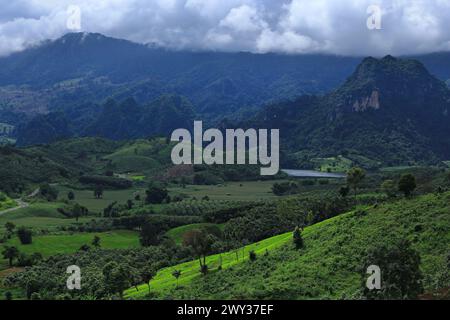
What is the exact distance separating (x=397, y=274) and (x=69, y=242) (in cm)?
11378

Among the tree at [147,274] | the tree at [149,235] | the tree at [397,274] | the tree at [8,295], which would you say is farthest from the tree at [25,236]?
the tree at [397,274]

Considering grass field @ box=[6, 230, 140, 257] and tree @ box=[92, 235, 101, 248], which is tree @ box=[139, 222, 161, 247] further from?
tree @ box=[92, 235, 101, 248]

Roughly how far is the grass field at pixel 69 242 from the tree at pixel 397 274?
102730 millimetres

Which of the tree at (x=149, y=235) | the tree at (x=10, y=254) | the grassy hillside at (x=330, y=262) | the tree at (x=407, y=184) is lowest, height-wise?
the tree at (x=10, y=254)

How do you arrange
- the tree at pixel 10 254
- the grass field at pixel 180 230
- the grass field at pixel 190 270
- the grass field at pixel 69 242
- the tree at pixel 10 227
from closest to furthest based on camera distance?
the grass field at pixel 190 270, the tree at pixel 10 254, the grass field at pixel 69 242, the grass field at pixel 180 230, the tree at pixel 10 227

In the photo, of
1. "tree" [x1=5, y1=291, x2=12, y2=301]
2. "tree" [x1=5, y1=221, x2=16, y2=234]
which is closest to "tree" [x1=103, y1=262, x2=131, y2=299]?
"tree" [x1=5, y1=291, x2=12, y2=301]

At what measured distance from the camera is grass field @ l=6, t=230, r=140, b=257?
143 meters

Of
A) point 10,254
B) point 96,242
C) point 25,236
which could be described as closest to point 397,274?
point 10,254

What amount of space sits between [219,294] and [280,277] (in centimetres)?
796

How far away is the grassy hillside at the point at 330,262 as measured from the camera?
207 feet

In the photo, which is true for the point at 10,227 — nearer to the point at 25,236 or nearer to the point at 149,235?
the point at 25,236

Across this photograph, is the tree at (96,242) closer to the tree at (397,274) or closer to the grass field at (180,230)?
the grass field at (180,230)
